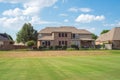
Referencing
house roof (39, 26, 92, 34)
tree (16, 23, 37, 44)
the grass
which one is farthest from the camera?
tree (16, 23, 37, 44)

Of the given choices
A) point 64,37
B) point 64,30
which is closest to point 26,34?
point 64,30

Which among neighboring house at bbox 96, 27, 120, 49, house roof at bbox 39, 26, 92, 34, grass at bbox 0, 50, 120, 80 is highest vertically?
house roof at bbox 39, 26, 92, 34

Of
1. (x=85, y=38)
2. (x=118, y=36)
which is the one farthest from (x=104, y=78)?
(x=85, y=38)

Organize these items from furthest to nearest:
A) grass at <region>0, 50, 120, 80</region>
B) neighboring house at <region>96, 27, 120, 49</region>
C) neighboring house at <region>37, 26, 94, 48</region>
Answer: neighboring house at <region>37, 26, 94, 48</region> → neighboring house at <region>96, 27, 120, 49</region> → grass at <region>0, 50, 120, 80</region>

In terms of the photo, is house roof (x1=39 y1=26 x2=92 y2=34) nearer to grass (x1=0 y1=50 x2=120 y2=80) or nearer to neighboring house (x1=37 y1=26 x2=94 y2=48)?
neighboring house (x1=37 y1=26 x2=94 y2=48)

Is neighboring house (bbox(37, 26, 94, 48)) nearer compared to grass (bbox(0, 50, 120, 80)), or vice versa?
grass (bbox(0, 50, 120, 80))

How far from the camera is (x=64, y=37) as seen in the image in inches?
3295

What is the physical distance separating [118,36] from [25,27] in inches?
1827

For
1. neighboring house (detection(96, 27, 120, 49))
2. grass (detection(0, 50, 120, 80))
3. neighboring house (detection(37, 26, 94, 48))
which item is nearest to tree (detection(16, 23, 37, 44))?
neighboring house (detection(37, 26, 94, 48))

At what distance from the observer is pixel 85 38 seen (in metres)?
86.4

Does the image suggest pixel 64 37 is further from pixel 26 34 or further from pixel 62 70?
pixel 62 70

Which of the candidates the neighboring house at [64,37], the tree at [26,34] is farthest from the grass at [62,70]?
the tree at [26,34]

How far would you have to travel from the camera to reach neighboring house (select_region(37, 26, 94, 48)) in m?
83.2

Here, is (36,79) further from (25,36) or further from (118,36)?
(25,36)
